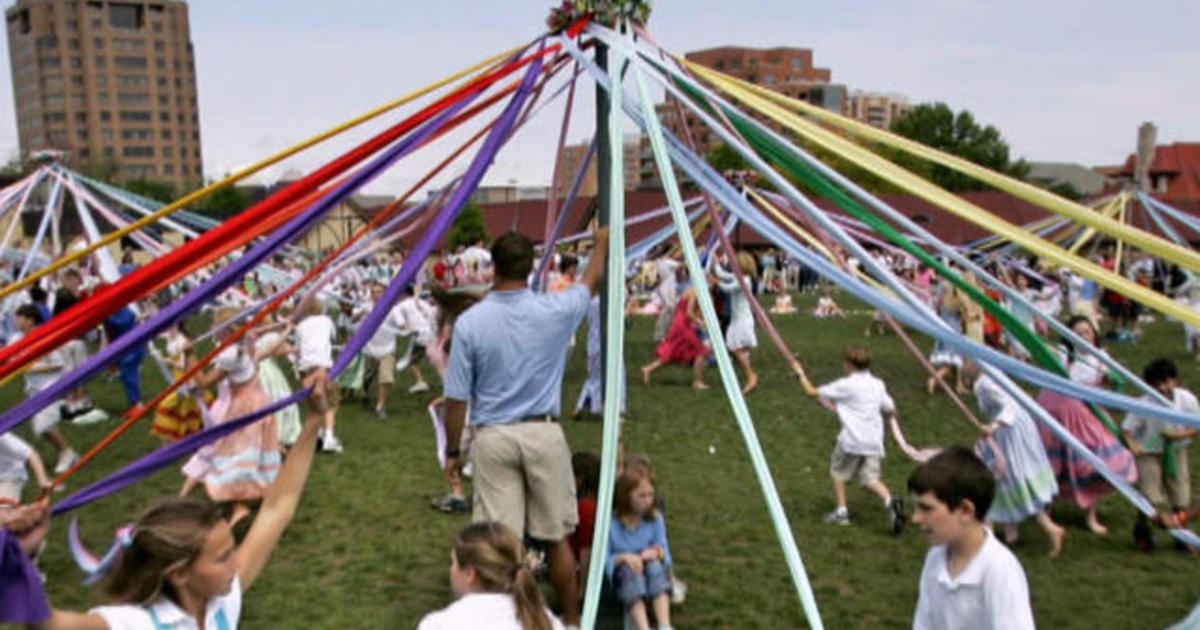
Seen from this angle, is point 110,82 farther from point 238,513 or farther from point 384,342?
point 238,513

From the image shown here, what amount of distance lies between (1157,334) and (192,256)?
1813cm

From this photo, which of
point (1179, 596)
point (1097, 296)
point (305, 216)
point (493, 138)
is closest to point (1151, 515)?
point (1179, 596)

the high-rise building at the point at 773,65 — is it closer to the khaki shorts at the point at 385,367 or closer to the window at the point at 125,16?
the window at the point at 125,16

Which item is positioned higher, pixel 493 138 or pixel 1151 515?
pixel 493 138

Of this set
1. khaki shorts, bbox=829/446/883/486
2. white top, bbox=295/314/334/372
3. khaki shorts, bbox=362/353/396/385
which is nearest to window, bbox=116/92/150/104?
khaki shorts, bbox=362/353/396/385

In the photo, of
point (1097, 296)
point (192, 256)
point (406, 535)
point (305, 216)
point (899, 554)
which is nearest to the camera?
point (192, 256)

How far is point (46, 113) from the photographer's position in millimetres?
111500

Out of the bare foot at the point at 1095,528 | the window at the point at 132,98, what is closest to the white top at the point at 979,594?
the bare foot at the point at 1095,528

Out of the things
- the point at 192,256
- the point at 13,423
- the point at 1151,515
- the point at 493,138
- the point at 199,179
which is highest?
the point at 493,138

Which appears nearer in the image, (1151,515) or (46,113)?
(1151,515)

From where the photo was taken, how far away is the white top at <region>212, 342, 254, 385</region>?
675 centimetres

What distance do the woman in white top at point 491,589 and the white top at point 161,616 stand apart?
54 cm

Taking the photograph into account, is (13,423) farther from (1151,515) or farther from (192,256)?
(1151,515)

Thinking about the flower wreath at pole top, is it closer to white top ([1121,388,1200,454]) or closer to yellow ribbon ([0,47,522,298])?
yellow ribbon ([0,47,522,298])
